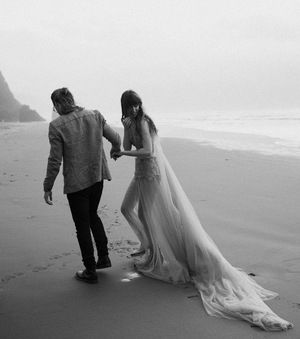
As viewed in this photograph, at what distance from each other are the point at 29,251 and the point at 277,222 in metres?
3.24

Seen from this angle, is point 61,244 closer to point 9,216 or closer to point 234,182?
point 9,216

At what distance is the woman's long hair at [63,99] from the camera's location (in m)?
3.74

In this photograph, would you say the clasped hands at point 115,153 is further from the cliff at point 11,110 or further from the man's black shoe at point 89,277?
the cliff at point 11,110

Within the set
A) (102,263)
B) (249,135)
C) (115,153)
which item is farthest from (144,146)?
(249,135)

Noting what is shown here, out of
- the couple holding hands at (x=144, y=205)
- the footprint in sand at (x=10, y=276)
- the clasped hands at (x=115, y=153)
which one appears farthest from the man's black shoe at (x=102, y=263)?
the clasped hands at (x=115, y=153)

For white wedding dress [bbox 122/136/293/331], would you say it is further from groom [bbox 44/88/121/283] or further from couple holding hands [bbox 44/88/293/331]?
groom [bbox 44/88/121/283]

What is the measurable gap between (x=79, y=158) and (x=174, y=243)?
121 centimetres

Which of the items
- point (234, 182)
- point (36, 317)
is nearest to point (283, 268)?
point (36, 317)

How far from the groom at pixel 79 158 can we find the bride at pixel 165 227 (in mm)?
321

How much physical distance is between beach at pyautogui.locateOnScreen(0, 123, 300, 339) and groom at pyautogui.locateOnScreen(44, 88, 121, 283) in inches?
18.1

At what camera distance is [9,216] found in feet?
20.2

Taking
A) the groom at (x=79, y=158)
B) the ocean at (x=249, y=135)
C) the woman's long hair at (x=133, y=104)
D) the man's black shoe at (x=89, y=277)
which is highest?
the woman's long hair at (x=133, y=104)

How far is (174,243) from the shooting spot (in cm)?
412

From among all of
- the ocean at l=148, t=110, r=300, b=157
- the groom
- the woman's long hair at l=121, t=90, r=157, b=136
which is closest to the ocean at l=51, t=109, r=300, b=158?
the ocean at l=148, t=110, r=300, b=157
